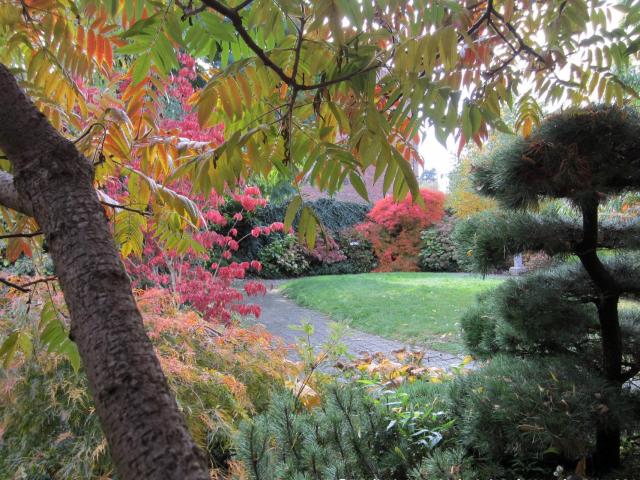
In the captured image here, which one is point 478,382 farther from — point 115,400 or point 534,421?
point 115,400

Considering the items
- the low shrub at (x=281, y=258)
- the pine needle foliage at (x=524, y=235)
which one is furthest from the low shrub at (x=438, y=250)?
the pine needle foliage at (x=524, y=235)

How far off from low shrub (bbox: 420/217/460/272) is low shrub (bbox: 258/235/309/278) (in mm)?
4187

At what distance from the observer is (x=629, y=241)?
2809 millimetres

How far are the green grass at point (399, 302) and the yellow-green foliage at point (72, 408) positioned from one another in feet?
13.6

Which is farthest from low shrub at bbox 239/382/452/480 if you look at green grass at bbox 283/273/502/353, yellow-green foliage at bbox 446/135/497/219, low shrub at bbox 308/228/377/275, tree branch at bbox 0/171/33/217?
low shrub at bbox 308/228/377/275

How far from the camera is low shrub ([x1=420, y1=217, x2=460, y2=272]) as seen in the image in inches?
620

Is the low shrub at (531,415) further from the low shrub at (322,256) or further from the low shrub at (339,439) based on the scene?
the low shrub at (322,256)

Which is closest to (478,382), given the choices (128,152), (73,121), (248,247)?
(128,152)

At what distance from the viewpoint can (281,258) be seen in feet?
50.3

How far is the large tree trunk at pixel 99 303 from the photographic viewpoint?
0.51m

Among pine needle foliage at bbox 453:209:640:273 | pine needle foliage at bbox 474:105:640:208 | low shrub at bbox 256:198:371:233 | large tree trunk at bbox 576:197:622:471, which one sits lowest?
large tree trunk at bbox 576:197:622:471

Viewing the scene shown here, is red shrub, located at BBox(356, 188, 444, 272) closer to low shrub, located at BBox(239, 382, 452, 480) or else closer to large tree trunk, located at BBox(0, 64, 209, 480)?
low shrub, located at BBox(239, 382, 452, 480)

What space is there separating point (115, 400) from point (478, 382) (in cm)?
250

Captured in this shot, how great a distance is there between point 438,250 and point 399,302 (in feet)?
20.8
